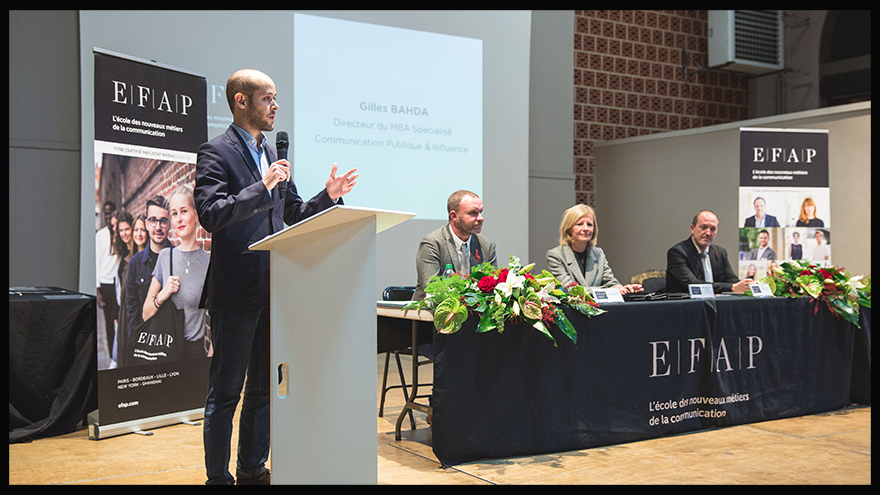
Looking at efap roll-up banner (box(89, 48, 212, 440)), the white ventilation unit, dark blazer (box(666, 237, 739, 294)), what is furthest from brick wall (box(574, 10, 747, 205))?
efap roll-up banner (box(89, 48, 212, 440))

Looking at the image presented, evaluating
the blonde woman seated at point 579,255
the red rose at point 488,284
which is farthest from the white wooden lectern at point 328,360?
the blonde woman seated at point 579,255

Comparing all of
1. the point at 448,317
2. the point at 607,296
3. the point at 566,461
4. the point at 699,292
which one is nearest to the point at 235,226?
the point at 448,317

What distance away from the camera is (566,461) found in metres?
3.12

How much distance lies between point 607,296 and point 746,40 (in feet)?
22.6

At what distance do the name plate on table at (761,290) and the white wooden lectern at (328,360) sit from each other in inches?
113

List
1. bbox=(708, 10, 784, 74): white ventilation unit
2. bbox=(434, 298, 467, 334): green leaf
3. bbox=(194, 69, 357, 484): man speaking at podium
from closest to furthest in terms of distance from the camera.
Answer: bbox=(194, 69, 357, 484): man speaking at podium, bbox=(434, 298, 467, 334): green leaf, bbox=(708, 10, 784, 74): white ventilation unit

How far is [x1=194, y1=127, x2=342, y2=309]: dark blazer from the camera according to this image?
2236 mm

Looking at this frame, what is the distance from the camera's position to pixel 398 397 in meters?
4.86

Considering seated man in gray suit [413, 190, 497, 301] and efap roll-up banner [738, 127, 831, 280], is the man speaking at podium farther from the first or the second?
efap roll-up banner [738, 127, 831, 280]

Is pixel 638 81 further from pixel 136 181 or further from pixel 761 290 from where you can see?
pixel 136 181

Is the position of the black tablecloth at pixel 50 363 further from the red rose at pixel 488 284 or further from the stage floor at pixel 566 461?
the red rose at pixel 488 284

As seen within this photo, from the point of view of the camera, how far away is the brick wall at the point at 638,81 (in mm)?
8828

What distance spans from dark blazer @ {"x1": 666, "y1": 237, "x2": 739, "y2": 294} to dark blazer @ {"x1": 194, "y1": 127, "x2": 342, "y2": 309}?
9.58 ft
